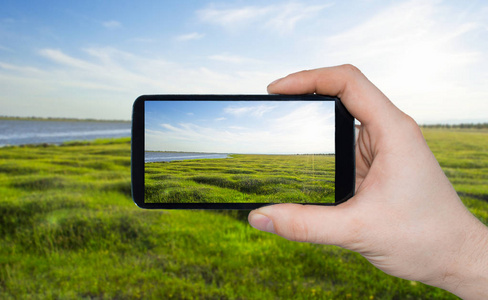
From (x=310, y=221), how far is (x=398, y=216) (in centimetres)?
53

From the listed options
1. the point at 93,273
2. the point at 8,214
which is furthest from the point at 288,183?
the point at 8,214

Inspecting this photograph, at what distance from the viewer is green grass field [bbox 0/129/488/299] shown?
19.5 ft

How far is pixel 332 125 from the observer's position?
7.61 feet

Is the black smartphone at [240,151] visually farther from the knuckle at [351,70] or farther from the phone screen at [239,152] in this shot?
the knuckle at [351,70]

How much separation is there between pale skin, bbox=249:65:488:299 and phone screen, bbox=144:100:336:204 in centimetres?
23

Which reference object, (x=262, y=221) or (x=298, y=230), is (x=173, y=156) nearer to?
(x=262, y=221)

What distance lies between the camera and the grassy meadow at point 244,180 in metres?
2.32

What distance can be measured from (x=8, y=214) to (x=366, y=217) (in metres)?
10.2

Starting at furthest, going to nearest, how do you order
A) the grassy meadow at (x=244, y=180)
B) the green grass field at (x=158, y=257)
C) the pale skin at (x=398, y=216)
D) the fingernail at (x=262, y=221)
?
the green grass field at (x=158, y=257) → the grassy meadow at (x=244, y=180) → the fingernail at (x=262, y=221) → the pale skin at (x=398, y=216)

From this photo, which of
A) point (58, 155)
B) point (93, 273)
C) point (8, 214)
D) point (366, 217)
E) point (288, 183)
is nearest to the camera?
point (366, 217)

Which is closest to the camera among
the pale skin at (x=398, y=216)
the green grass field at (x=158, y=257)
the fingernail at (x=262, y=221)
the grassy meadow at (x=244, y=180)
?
the pale skin at (x=398, y=216)

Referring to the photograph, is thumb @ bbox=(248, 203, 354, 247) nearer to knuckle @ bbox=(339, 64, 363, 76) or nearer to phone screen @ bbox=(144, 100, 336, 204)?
phone screen @ bbox=(144, 100, 336, 204)

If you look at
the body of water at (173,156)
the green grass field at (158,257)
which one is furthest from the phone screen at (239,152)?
the green grass field at (158,257)

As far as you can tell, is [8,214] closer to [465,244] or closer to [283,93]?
[283,93]
